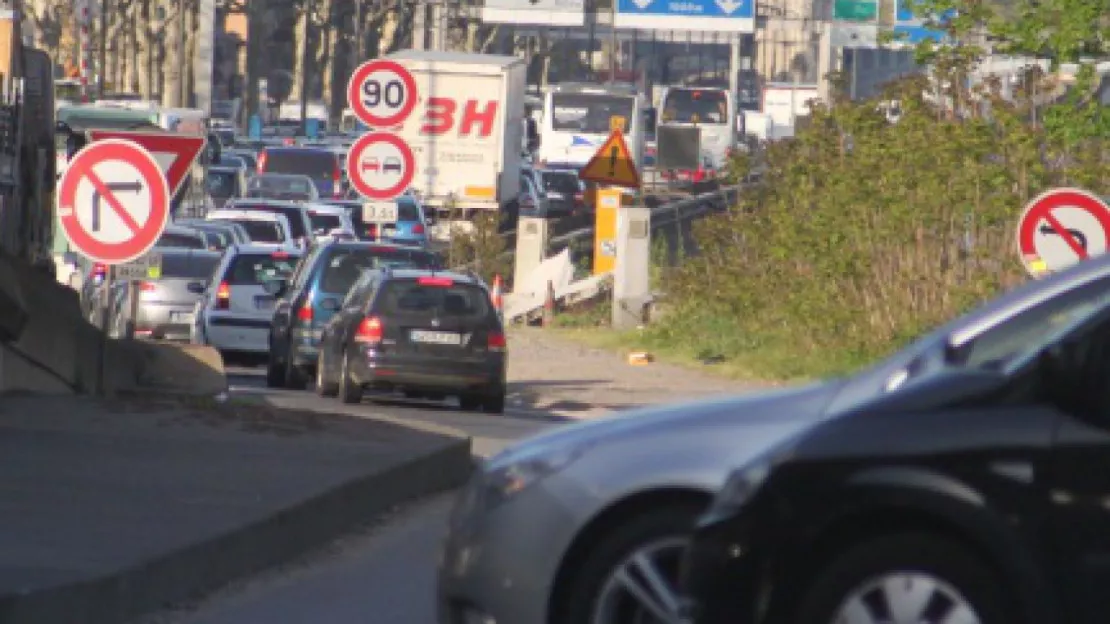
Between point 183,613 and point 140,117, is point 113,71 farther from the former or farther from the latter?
point 183,613

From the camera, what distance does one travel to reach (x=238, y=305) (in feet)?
92.2

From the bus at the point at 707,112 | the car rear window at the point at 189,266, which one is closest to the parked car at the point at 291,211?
the car rear window at the point at 189,266

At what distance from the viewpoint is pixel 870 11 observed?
6575 centimetres

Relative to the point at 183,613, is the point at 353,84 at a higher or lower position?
higher

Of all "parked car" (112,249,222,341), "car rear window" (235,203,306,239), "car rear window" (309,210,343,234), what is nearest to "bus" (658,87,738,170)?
"car rear window" (309,210,343,234)

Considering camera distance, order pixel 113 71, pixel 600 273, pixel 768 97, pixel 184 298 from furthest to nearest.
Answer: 1. pixel 768 97
2. pixel 113 71
3. pixel 600 273
4. pixel 184 298

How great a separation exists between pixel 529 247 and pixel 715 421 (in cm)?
3223

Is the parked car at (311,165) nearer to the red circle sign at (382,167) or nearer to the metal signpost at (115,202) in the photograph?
the red circle sign at (382,167)

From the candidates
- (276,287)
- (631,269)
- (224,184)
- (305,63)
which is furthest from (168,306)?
(305,63)

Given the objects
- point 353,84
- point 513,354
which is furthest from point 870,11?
point 353,84

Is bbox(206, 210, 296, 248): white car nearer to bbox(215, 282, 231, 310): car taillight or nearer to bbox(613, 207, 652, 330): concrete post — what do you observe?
bbox(613, 207, 652, 330): concrete post

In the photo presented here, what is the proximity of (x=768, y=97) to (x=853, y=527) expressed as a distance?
117m

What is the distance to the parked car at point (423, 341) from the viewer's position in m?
23.0

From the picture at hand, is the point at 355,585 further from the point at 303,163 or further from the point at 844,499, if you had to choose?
the point at 303,163
